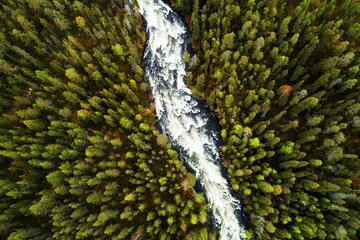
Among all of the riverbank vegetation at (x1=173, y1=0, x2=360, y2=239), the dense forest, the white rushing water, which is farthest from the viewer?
the white rushing water

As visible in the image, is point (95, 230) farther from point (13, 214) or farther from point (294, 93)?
point (294, 93)

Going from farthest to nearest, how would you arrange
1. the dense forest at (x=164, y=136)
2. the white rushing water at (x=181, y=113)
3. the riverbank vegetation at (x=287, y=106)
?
the white rushing water at (x=181, y=113) < the dense forest at (x=164, y=136) < the riverbank vegetation at (x=287, y=106)

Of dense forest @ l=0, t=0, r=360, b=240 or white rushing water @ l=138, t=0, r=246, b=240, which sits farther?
white rushing water @ l=138, t=0, r=246, b=240

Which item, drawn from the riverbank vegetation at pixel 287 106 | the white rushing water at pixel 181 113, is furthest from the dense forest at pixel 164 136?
the white rushing water at pixel 181 113

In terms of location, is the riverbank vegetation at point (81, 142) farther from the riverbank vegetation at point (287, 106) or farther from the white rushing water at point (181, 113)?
the riverbank vegetation at point (287, 106)

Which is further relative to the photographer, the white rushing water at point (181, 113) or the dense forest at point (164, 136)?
the white rushing water at point (181, 113)

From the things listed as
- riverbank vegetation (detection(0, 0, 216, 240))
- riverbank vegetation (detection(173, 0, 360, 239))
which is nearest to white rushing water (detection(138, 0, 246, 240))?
riverbank vegetation (detection(173, 0, 360, 239))

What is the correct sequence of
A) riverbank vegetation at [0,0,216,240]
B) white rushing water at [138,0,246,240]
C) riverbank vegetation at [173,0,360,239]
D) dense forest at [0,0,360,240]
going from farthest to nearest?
white rushing water at [138,0,246,240]
riverbank vegetation at [0,0,216,240]
dense forest at [0,0,360,240]
riverbank vegetation at [173,0,360,239]

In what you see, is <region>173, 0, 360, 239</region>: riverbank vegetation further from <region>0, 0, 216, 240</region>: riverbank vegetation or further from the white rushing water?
<region>0, 0, 216, 240</region>: riverbank vegetation
